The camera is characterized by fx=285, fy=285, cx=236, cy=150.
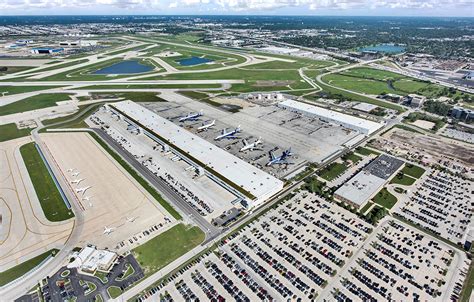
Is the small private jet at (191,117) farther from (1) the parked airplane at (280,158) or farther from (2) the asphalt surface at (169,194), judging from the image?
(1) the parked airplane at (280,158)

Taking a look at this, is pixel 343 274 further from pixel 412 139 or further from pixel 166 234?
pixel 412 139

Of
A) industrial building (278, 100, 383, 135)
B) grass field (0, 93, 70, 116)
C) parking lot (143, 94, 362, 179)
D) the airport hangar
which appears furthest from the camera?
grass field (0, 93, 70, 116)

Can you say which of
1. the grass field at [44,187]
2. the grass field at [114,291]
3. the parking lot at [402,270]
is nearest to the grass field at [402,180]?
the parking lot at [402,270]

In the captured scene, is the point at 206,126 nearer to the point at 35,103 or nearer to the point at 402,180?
the point at 402,180

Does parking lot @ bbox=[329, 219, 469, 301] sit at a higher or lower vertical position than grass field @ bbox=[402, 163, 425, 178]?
lower

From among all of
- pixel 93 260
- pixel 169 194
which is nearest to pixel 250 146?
pixel 169 194

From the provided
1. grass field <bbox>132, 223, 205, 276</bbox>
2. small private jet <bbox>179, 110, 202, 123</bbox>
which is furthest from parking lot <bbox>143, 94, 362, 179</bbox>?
grass field <bbox>132, 223, 205, 276</bbox>

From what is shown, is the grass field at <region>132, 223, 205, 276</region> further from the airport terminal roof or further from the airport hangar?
the airport terminal roof
